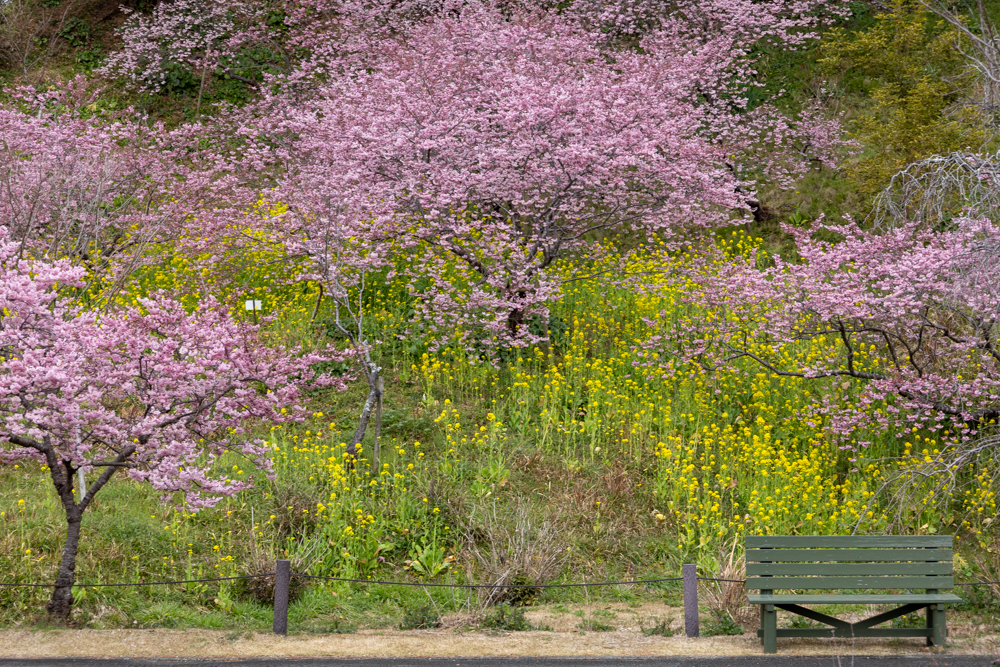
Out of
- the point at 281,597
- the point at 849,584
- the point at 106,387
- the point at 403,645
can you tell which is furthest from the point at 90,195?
the point at 849,584

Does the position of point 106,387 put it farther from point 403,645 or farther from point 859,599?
point 859,599

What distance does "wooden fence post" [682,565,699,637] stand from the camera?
7570mm

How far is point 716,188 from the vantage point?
12945 mm

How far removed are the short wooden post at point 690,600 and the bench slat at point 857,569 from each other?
1.62 ft

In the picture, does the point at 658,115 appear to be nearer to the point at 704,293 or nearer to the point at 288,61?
the point at 704,293

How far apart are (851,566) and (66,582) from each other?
6.82m

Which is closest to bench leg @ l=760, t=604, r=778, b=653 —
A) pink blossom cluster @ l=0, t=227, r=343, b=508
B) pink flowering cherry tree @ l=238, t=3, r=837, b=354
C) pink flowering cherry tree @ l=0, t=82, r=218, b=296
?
pink blossom cluster @ l=0, t=227, r=343, b=508

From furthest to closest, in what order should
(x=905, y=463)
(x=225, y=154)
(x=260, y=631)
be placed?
(x=225, y=154), (x=905, y=463), (x=260, y=631)

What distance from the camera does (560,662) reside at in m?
7.02

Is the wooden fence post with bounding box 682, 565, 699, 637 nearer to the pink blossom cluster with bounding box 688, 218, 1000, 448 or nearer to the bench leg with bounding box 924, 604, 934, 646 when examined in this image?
the bench leg with bounding box 924, 604, 934, 646

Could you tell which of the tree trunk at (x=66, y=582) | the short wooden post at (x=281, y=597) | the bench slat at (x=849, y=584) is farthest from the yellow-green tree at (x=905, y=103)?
the tree trunk at (x=66, y=582)

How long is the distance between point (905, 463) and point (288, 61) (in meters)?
16.9

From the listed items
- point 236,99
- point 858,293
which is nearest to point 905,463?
point 858,293

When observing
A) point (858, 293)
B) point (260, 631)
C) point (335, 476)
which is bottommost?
point (260, 631)
